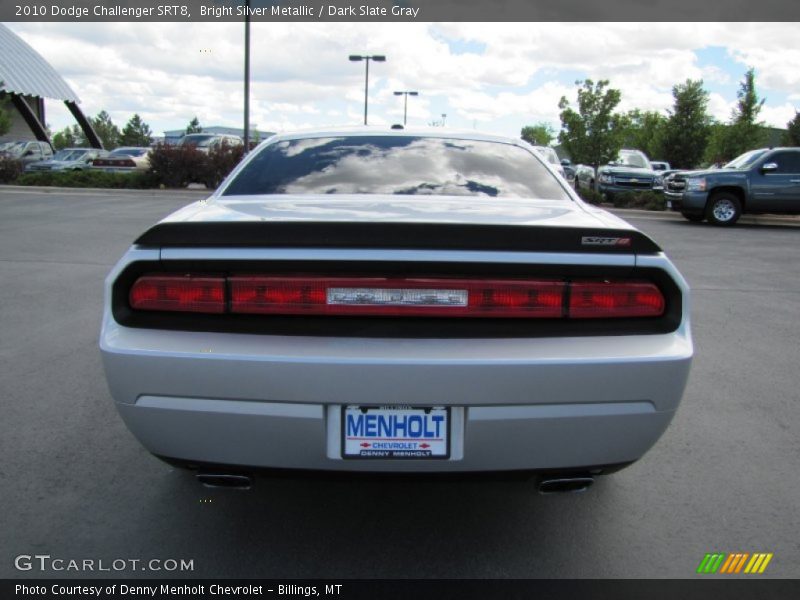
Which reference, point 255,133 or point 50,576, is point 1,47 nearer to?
point 255,133

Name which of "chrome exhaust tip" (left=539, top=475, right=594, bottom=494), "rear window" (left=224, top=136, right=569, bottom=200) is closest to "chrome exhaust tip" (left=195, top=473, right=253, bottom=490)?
"chrome exhaust tip" (left=539, top=475, right=594, bottom=494)

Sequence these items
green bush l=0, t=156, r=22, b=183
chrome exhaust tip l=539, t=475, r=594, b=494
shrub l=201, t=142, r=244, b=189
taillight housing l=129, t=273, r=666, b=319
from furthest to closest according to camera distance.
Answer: green bush l=0, t=156, r=22, b=183 < shrub l=201, t=142, r=244, b=189 < chrome exhaust tip l=539, t=475, r=594, b=494 < taillight housing l=129, t=273, r=666, b=319

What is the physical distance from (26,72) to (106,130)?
119 ft

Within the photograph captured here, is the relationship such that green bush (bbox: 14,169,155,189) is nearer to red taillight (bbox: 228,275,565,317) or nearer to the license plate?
red taillight (bbox: 228,275,565,317)

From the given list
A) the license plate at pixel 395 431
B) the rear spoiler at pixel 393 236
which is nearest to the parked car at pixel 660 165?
the rear spoiler at pixel 393 236

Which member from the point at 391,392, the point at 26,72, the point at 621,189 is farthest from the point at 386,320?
the point at 26,72

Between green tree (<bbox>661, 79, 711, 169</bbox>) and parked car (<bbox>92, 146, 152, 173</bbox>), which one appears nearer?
parked car (<bbox>92, 146, 152, 173</bbox>)

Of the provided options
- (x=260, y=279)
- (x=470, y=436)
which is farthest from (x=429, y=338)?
(x=260, y=279)

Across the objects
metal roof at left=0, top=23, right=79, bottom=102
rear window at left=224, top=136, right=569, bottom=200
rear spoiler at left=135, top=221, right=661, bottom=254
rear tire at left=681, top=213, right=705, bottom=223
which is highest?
metal roof at left=0, top=23, right=79, bottom=102

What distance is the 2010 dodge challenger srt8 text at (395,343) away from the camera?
238 cm

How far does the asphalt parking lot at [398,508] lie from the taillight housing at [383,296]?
595 millimetres

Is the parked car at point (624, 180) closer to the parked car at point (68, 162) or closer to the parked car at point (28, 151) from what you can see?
the parked car at point (68, 162)

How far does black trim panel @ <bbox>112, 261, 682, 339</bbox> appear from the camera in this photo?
244 centimetres

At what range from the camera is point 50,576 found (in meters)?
2.63
